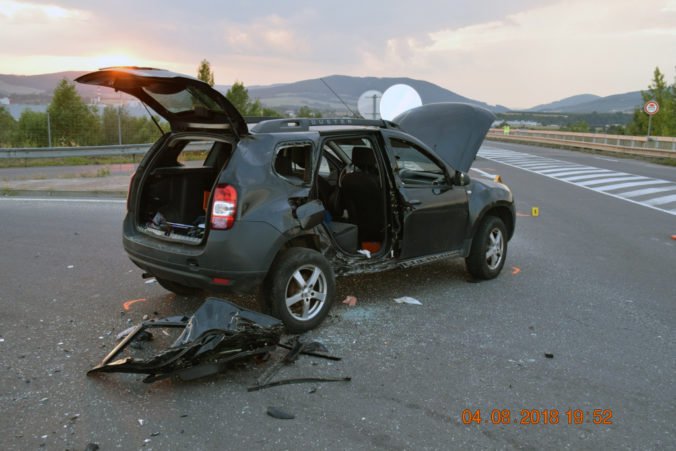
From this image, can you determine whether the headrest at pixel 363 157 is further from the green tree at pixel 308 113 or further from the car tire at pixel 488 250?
the green tree at pixel 308 113

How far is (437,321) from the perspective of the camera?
536cm

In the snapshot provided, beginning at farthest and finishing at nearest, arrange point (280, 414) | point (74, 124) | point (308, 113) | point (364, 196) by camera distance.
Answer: point (308, 113) < point (74, 124) < point (364, 196) < point (280, 414)

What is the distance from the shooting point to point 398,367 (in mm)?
4344

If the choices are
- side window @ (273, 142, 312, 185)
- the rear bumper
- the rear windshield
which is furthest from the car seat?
the rear windshield

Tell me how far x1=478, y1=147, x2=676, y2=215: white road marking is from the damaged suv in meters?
7.89

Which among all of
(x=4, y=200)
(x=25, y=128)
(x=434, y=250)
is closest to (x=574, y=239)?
(x=434, y=250)

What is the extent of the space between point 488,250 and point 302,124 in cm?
266

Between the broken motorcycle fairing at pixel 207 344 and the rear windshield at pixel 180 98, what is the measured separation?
156 cm

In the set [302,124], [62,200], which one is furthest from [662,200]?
[62,200]

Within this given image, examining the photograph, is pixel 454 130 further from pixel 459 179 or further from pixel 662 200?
pixel 662 200

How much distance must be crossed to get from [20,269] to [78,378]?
353 centimetres

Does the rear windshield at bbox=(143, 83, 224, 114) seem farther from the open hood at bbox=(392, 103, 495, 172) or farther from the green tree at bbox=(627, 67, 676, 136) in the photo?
the green tree at bbox=(627, 67, 676, 136)

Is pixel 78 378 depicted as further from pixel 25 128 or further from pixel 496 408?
pixel 25 128

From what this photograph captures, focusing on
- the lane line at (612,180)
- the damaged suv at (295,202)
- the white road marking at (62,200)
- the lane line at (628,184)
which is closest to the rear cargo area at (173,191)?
the damaged suv at (295,202)
